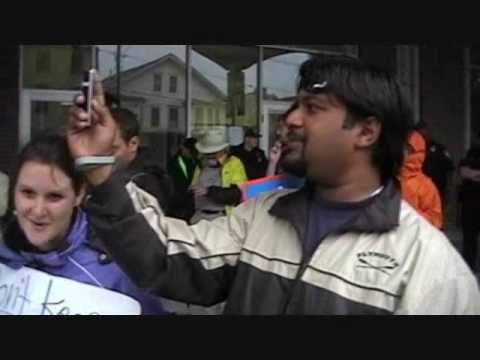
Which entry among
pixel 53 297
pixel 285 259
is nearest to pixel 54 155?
pixel 53 297

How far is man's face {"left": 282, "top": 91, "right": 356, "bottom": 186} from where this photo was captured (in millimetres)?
1927

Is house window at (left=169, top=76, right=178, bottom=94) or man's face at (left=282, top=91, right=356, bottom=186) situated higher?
house window at (left=169, top=76, right=178, bottom=94)

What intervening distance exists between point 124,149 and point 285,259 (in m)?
0.71

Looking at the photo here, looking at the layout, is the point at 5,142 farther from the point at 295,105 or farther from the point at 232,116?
the point at 295,105

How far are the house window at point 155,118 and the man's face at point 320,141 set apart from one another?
363 inches

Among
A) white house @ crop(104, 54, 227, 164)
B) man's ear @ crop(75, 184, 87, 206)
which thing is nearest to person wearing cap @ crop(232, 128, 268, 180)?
white house @ crop(104, 54, 227, 164)

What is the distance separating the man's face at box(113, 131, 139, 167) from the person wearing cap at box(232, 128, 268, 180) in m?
6.02

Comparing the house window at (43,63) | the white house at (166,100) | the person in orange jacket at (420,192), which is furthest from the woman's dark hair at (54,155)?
the white house at (166,100)

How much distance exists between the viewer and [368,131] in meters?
1.95

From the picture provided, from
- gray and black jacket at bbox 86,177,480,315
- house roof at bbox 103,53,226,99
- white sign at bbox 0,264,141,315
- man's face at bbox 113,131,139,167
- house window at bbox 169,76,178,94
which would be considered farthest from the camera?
house window at bbox 169,76,178,94

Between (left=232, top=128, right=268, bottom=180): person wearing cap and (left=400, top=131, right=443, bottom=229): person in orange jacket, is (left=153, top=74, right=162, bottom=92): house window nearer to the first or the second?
(left=232, top=128, right=268, bottom=180): person wearing cap

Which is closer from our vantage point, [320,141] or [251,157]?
[320,141]

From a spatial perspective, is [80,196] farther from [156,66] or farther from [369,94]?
[156,66]
